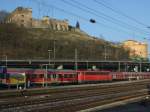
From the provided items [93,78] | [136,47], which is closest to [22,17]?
[136,47]

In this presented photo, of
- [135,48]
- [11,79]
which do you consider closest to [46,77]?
[11,79]

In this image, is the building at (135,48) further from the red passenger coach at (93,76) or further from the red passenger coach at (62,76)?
the red passenger coach at (62,76)

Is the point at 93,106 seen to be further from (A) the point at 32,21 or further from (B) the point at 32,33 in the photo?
(A) the point at 32,21

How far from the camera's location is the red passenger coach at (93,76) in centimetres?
8384

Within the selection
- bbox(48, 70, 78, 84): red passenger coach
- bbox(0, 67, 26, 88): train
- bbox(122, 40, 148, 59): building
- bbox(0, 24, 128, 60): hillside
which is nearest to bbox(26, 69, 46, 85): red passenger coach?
bbox(48, 70, 78, 84): red passenger coach

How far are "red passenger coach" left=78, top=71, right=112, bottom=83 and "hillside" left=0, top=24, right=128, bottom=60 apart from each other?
45653 millimetres

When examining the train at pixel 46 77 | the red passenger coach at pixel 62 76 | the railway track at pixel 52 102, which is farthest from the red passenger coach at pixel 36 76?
the railway track at pixel 52 102

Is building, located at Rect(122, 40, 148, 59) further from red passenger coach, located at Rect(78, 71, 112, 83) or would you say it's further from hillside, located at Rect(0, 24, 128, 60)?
red passenger coach, located at Rect(78, 71, 112, 83)

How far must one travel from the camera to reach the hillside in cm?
14600

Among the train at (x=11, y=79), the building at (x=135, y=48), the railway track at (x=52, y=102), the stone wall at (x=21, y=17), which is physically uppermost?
the stone wall at (x=21, y=17)

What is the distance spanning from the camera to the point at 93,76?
294ft

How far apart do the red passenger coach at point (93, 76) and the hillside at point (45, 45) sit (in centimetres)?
4565

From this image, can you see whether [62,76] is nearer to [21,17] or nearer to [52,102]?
[52,102]

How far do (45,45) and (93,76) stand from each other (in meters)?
64.8
